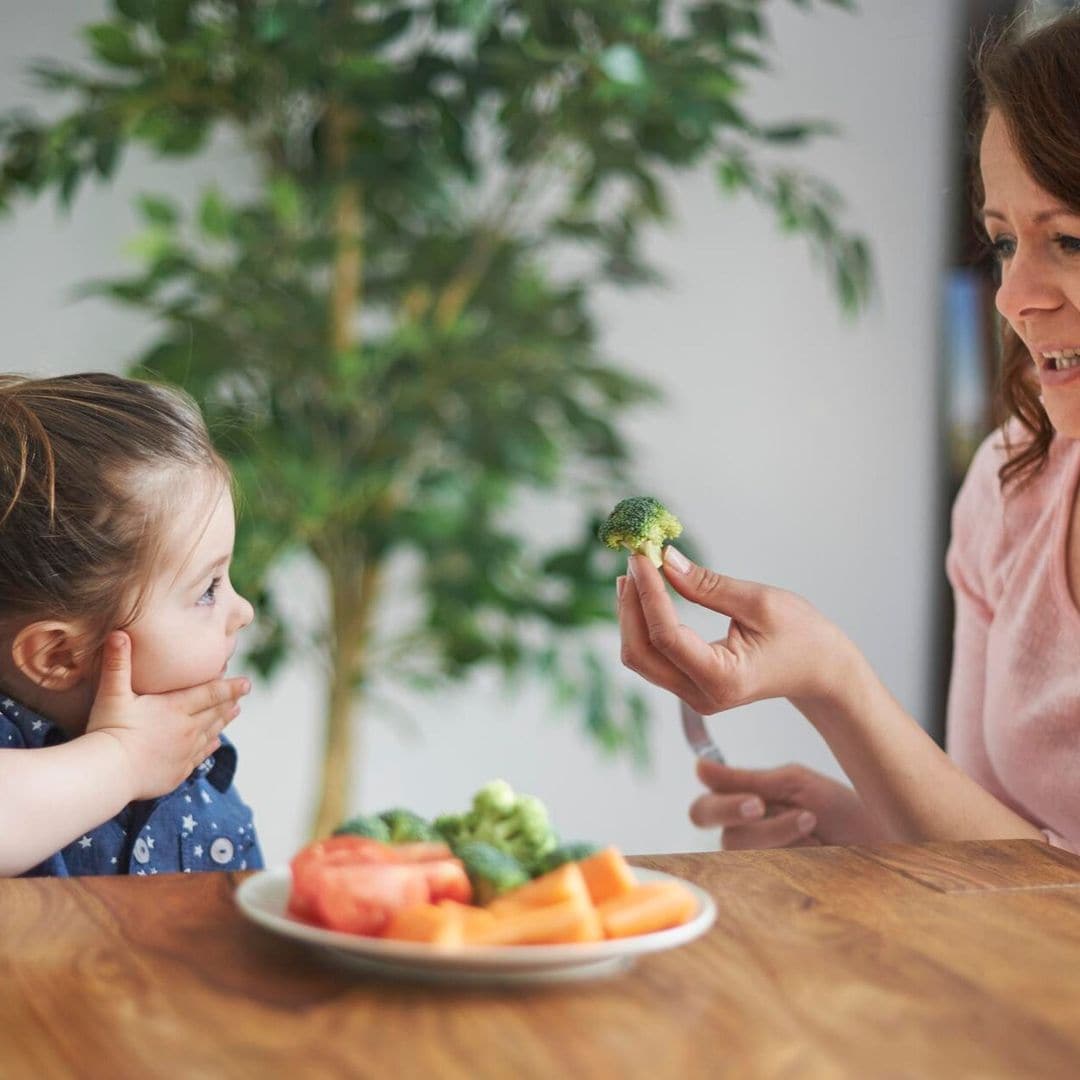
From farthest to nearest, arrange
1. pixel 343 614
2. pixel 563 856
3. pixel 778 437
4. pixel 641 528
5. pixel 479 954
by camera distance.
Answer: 1. pixel 778 437
2. pixel 343 614
3. pixel 641 528
4. pixel 563 856
5. pixel 479 954

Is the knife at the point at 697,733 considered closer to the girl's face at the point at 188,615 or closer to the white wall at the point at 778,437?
the girl's face at the point at 188,615

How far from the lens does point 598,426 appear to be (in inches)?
92.9

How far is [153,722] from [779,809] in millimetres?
673

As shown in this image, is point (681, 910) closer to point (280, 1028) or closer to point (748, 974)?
point (748, 974)

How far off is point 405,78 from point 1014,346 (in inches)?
38.5

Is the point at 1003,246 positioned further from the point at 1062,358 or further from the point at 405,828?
the point at 405,828

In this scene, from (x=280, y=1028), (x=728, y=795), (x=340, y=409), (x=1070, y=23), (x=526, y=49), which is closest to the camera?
(x=280, y=1028)

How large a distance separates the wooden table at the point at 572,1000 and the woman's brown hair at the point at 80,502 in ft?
1.12

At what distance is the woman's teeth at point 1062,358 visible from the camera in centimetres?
136

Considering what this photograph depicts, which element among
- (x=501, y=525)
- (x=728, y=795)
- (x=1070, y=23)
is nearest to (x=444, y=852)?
(x=728, y=795)

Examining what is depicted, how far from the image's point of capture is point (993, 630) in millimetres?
1599

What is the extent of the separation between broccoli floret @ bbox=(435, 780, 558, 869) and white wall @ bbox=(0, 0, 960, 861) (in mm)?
2208

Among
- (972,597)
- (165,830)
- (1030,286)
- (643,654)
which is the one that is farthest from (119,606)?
(972,597)

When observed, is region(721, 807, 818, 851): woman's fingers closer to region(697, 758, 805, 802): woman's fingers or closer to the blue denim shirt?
region(697, 758, 805, 802): woman's fingers
